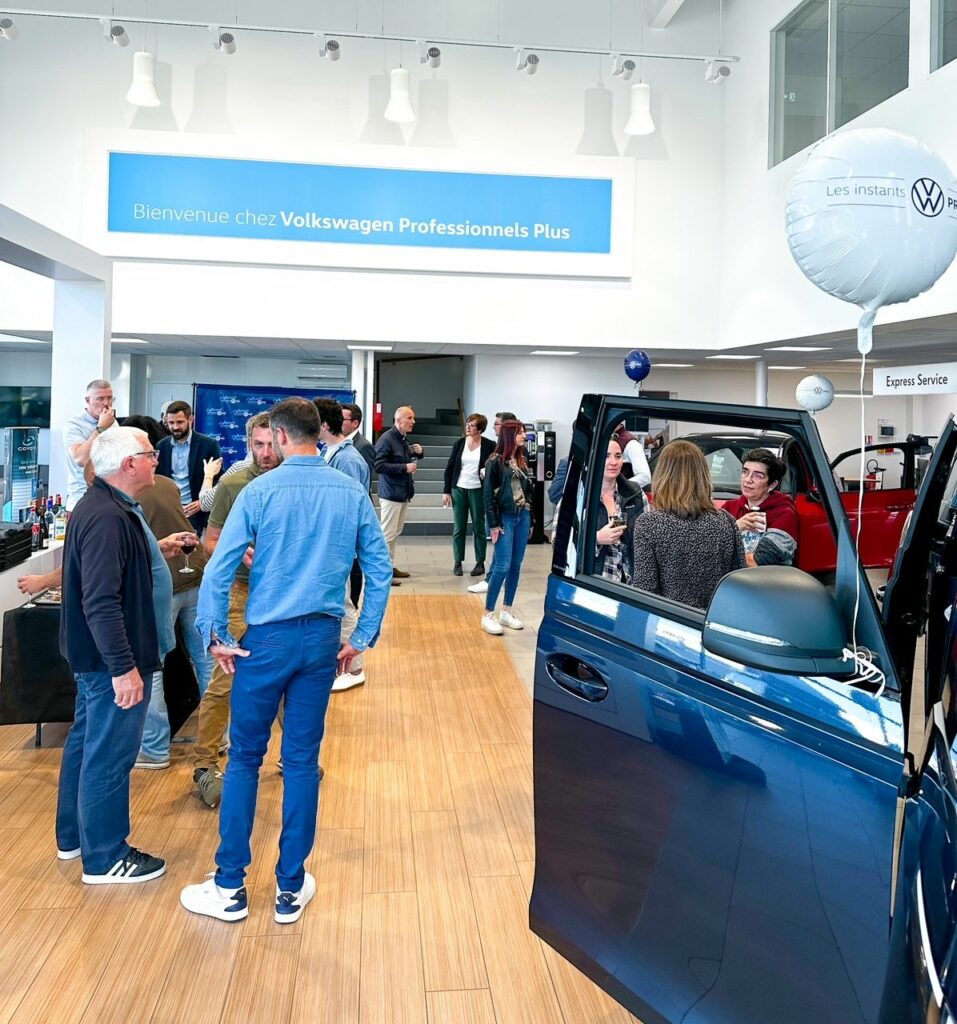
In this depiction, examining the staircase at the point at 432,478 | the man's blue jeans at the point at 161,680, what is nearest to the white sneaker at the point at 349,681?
the man's blue jeans at the point at 161,680

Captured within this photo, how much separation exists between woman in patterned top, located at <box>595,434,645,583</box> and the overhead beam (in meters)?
7.22

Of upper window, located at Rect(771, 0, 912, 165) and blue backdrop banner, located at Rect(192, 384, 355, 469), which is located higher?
upper window, located at Rect(771, 0, 912, 165)

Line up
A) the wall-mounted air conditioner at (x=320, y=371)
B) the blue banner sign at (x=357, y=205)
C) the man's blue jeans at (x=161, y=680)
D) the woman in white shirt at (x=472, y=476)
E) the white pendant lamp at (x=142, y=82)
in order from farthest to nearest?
the wall-mounted air conditioner at (x=320, y=371) → the blue banner sign at (x=357, y=205) → the white pendant lamp at (x=142, y=82) → the woman in white shirt at (x=472, y=476) → the man's blue jeans at (x=161, y=680)

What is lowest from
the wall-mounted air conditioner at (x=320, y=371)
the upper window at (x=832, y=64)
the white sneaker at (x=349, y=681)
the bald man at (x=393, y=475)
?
the white sneaker at (x=349, y=681)

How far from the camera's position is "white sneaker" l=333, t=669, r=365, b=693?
4.80 meters

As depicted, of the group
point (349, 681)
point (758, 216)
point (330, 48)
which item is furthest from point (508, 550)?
point (330, 48)

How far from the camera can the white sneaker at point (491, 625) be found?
6.12 meters

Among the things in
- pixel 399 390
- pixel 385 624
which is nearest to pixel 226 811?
pixel 385 624

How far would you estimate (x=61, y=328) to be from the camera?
18.2ft

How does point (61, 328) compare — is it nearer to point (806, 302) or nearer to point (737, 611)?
point (737, 611)

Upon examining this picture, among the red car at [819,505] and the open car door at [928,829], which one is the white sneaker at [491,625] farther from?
the open car door at [928,829]

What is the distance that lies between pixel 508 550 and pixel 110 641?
148 inches

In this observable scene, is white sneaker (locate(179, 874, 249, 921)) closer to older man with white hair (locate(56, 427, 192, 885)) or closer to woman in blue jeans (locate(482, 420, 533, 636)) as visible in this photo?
older man with white hair (locate(56, 427, 192, 885))

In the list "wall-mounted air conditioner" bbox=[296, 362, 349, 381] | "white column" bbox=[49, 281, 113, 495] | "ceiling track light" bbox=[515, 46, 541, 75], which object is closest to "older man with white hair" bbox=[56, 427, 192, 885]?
"white column" bbox=[49, 281, 113, 495]
